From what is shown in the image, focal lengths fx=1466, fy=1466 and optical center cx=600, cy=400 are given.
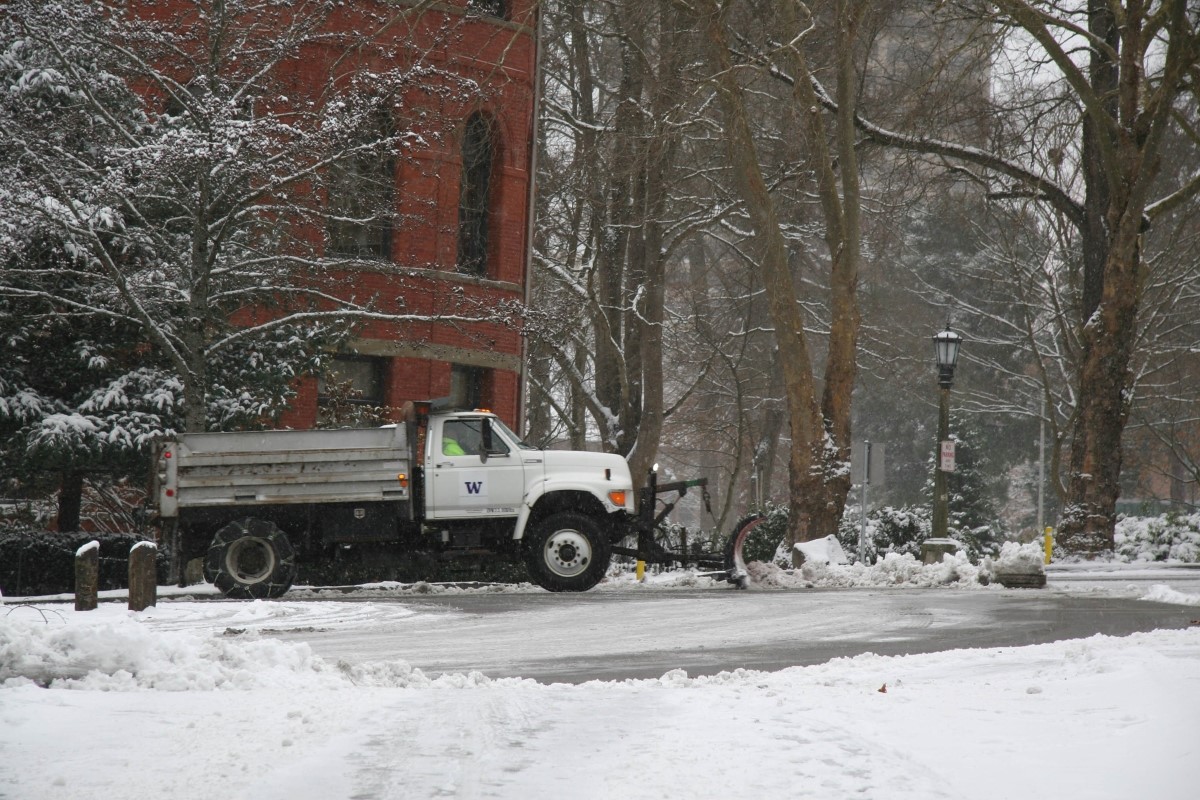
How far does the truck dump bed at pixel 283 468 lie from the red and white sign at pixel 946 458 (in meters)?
9.00

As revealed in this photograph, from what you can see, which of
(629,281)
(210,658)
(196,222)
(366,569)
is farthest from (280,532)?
(629,281)

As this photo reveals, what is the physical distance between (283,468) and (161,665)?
8.79 meters

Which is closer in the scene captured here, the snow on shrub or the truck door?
the truck door

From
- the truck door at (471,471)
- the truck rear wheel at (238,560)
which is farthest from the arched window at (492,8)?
the truck rear wheel at (238,560)

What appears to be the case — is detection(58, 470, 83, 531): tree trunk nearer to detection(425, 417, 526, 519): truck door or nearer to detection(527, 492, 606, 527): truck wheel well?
detection(425, 417, 526, 519): truck door

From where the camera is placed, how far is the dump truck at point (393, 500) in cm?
1712

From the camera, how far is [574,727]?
732 cm

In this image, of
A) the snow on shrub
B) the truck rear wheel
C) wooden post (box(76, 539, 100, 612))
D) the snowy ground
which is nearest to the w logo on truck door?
the truck rear wheel

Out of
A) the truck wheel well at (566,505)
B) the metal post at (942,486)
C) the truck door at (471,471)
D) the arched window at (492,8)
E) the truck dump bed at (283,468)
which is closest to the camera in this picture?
the truck dump bed at (283,468)

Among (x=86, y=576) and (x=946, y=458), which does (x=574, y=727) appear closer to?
(x=86, y=576)

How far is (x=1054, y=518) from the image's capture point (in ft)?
187

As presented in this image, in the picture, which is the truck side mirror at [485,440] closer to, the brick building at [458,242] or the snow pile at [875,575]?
the snow pile at [875,575]

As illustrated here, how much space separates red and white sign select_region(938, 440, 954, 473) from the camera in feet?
73.2

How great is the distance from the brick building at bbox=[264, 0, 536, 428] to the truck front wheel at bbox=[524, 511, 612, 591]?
7.09 m
